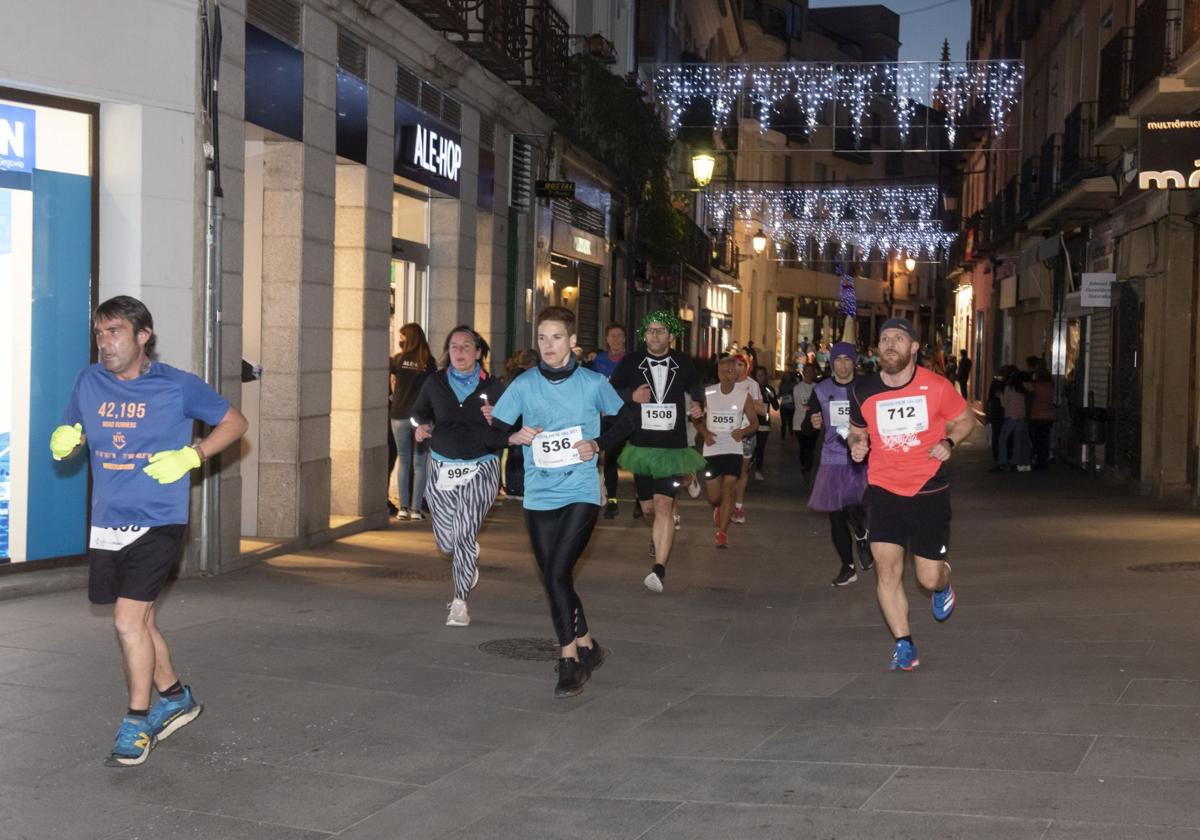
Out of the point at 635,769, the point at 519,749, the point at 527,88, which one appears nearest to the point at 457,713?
the point at 519,749

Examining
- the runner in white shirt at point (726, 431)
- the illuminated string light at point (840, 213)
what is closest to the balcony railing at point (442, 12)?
the runner in white shirt at point (726, 431)

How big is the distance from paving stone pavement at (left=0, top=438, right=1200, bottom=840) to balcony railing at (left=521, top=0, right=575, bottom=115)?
8910 millimetres

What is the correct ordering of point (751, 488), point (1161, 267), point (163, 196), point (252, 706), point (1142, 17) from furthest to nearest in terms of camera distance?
1. point (751, 488)
2. point (1161, 267)
3. point (1142, 17)
4. point (163, 196)
5. point (252, 706)

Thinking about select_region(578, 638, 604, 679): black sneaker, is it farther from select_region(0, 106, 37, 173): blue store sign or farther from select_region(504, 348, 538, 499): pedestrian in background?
select_region(0, 106, 37, 173): blue store sign

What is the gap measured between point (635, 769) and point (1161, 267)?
15.8 metres

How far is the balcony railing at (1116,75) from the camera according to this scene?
19.6m

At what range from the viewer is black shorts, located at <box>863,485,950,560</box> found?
322 inches

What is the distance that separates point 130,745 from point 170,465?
1120 mm

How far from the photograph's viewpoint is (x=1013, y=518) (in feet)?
57.3

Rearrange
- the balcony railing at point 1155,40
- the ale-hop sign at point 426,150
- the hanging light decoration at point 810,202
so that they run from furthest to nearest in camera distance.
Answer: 1. the hanging light decoration at point 810,202
2. the balcony railing at point 1155,40
3. the ale-hop sign at point 426,150

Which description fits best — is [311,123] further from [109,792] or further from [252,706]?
[109,792]

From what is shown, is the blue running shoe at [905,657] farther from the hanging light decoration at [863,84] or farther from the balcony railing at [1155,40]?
the hanging light decoration at [863,84]

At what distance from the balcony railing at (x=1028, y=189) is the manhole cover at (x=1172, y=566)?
16326mm

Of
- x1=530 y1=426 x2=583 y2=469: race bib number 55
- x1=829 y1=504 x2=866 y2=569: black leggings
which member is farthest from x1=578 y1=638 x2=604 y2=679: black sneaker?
x1=829 y1=504 x2=866 y2=569: black leggings
